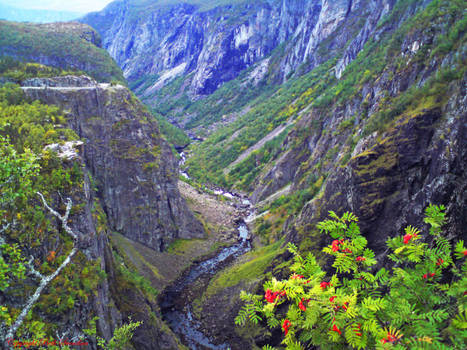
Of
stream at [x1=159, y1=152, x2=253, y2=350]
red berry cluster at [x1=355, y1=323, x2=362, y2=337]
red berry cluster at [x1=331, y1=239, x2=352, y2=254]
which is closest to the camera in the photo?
red berry cluster at [x1=355, y1=323, x2=362, y2=337]

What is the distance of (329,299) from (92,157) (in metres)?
55.6

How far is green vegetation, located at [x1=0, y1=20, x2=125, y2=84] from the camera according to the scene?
74.1 metres

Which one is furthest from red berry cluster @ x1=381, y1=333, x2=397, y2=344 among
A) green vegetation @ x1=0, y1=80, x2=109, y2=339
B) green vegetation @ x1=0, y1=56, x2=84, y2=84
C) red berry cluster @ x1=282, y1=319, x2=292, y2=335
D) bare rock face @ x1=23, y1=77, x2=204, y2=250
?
green vegetation @ x1=0, y1=56, x2=84, y2=84

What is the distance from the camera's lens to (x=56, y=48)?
80.2m

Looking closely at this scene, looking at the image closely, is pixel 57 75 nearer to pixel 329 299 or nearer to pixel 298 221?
pixel 298 221

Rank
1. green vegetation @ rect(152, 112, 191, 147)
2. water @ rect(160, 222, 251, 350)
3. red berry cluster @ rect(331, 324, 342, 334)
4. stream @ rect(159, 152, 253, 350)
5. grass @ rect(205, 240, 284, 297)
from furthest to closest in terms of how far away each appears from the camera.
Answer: green vegetation @ rect(152, 112, 191, 147)
grass @ rect(205, 240, 284, 297)
stream @ rect(159, 152, 253, 350)
water @ rect(160, 222, 251, 350)
red berry cluster @ rect(331, 324, 342, 334)

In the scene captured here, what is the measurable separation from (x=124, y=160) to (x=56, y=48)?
4461 centimetres

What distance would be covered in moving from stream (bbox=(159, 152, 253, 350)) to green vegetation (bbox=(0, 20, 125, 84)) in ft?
186

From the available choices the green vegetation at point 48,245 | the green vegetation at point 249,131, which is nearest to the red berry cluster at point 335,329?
the green vegetation at point 48,245

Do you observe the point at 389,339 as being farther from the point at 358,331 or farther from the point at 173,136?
the point at 173,136

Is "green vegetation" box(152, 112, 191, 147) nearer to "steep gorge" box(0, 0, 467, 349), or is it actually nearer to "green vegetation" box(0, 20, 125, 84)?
"steep gorge" box(0, 0, 467, 349)

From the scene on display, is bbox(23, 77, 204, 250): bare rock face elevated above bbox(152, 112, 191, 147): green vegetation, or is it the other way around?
bbox(23, 77, 204, 250): bare rock face

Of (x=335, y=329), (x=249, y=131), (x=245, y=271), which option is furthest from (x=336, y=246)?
(x=249, y=131)

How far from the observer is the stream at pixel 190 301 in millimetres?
41312
